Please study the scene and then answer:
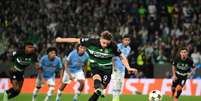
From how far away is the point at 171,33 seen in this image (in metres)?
30.0

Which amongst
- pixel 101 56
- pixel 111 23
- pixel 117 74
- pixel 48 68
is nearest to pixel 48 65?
pixel 48 68

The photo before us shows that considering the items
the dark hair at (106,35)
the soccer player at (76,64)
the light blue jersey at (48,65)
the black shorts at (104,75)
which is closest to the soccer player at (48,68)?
the light blue jersey at (48,65)

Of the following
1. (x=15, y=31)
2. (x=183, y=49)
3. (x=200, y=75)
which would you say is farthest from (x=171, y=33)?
(x=183, y=49)

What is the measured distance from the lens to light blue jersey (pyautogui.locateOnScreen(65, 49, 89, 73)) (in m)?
21.5

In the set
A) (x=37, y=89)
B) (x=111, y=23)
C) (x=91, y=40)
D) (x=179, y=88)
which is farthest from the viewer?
(x=111, y=23)

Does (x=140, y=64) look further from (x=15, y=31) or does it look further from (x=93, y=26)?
(x=15, y=31)

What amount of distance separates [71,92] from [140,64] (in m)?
3.48

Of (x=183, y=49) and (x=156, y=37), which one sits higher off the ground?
(x=183, y=49)

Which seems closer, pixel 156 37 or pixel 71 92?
pixel 71 92

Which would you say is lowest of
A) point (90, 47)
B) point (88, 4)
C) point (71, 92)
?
point (71, 92)

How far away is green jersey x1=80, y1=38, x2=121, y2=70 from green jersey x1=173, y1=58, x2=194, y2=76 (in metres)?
4.30

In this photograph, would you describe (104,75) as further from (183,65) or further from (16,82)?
(183,65)

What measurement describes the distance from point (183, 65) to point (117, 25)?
1123 cm

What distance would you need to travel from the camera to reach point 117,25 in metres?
31.2
